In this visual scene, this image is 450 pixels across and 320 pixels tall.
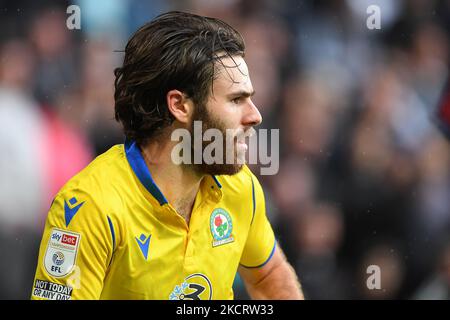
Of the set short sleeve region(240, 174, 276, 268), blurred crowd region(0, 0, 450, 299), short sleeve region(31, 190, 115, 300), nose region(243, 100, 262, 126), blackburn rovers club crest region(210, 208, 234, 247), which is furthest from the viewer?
blurred crowd region(0, 0, 450, 299)

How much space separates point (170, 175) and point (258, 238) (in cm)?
53

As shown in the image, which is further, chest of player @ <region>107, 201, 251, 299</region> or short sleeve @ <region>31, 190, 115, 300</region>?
chest of player @ <region>107, 201, 251, 299</region>

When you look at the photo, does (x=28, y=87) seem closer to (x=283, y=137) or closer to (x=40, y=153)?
(x=40, y=153)

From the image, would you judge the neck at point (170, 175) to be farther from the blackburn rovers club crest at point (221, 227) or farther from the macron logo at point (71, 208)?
the macron logo at point (71, 208)

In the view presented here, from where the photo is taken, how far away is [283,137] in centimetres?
500

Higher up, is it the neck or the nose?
the nose

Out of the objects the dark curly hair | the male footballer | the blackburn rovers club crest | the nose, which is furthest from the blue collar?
the nose

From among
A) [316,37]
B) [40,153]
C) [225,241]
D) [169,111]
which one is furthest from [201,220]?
[316,37]

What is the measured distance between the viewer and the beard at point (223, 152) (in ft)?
9.91

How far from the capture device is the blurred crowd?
4461 millimetres

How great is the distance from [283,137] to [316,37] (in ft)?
2.24

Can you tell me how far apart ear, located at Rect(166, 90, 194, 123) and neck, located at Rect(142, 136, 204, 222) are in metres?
0.10

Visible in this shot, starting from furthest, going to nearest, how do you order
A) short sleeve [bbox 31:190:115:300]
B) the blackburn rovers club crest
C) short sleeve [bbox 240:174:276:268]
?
short sleeve [bbox 240:174:276:268] → the blackburn rovers club crest → short sleeve [bbox 31:190:115:300]

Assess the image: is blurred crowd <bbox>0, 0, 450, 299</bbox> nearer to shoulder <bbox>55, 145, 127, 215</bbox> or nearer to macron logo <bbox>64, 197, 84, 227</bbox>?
shoulder <bbox>55, 145, 127, 215</bbox>
